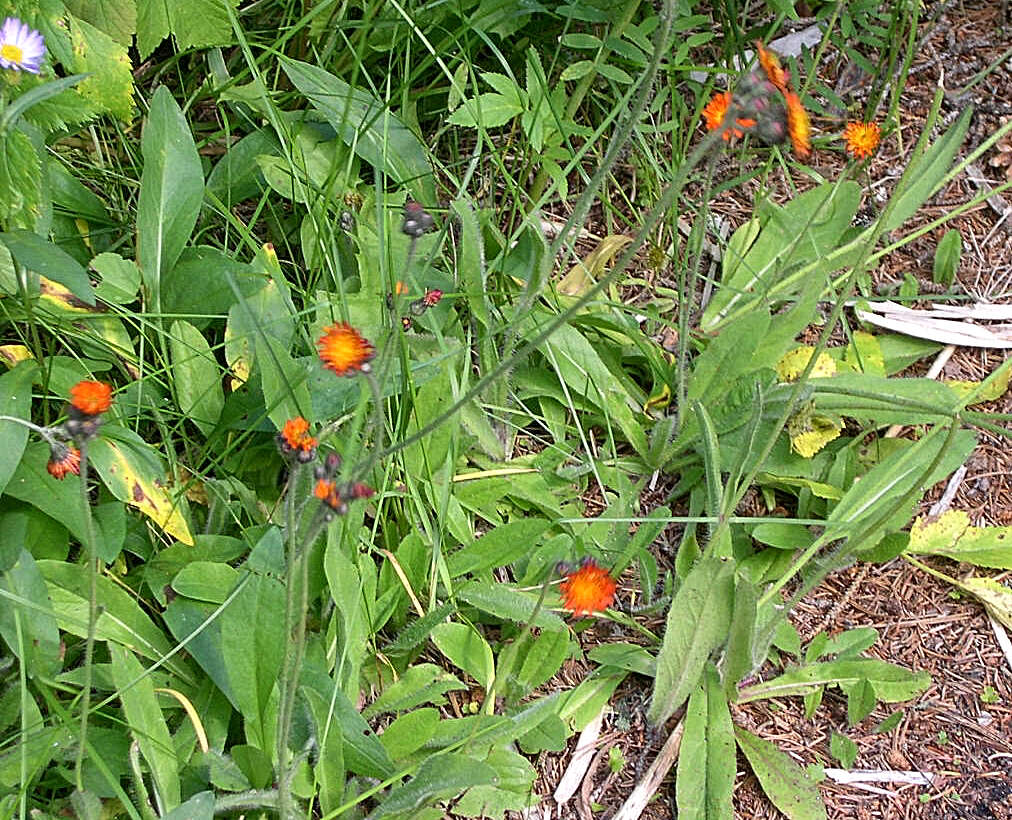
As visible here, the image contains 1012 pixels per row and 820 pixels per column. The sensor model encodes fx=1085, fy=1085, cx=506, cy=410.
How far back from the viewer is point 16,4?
5.38 feet

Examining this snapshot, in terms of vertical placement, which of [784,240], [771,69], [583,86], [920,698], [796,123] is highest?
[771,69]

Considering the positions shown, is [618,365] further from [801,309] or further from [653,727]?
[653,727]

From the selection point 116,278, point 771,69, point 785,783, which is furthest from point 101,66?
point 785,783

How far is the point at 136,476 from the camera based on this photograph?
70.1 inches

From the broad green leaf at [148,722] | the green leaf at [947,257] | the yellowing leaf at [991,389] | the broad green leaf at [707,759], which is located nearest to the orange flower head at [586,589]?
the broad green leaf at [707,759]

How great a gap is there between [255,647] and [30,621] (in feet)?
1.13

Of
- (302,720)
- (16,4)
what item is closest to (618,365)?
(302,720)

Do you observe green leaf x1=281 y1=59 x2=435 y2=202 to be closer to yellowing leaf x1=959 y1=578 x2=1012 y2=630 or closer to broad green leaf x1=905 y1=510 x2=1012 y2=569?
broad green leaf x1=905 y1=510 x2=1012 y2=569

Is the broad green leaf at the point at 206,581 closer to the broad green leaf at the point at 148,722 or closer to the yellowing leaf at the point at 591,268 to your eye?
the broad green leaf at the point at 148,722

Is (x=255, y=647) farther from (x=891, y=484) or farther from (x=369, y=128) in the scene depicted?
(x=891, y=484)

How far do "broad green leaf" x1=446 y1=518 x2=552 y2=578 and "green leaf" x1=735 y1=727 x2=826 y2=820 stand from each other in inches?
20.9

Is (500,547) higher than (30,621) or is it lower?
lower

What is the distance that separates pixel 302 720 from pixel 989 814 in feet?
4.11

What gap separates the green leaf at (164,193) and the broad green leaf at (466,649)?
83 cm
